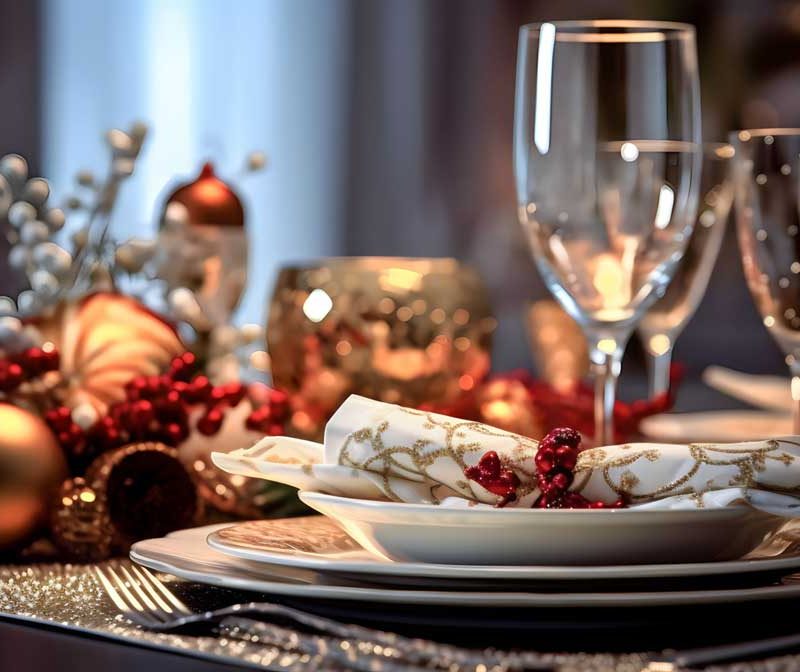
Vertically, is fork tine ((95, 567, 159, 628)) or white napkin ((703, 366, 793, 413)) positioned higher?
fork tine ((95, 567, 159, 628))

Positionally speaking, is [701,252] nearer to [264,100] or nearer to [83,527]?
[83,527]

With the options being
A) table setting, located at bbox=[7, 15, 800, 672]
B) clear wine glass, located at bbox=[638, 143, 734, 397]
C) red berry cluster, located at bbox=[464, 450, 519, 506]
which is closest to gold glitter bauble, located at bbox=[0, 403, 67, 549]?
table setting, located at bbox=[7, 15, 800, 672]

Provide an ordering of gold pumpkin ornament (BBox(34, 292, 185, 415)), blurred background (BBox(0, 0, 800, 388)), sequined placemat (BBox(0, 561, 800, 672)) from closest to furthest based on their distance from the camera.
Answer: sequined placemat (BBox(0, 561, 800, 672)) → gold pumpkin ornament (BBox(34, 292, 185, 415)) → blurred background (BBox(0, 0, 800, 388))

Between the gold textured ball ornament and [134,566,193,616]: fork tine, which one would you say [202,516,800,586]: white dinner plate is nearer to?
[134,566,193,616]: fork tine

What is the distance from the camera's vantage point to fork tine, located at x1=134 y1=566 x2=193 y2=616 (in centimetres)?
41

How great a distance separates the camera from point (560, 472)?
40 cm

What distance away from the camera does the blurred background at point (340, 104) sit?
3191mm

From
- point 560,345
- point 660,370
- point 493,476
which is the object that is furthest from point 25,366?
point 560,345

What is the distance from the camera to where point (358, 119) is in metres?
3.95

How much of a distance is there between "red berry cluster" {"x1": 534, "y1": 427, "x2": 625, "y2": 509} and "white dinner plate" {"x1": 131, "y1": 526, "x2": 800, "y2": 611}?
0.04 m

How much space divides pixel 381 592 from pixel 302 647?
0.03 meters

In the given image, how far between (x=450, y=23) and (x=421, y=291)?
308 cm

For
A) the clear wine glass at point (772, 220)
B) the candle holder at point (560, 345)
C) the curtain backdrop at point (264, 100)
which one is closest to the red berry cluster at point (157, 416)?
the clear wine glass at point (772, 220)

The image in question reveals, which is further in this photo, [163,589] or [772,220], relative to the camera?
[772,220]
